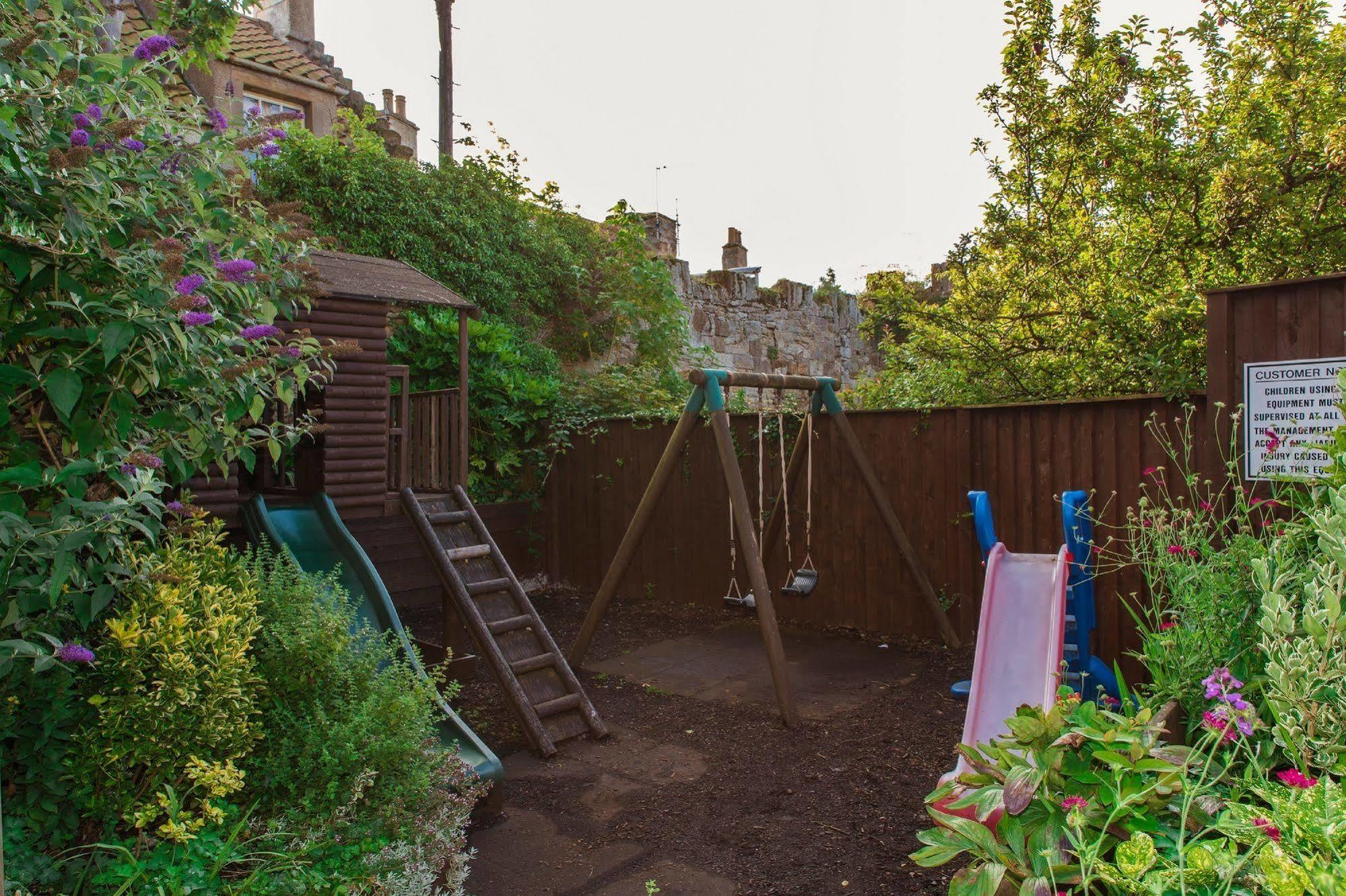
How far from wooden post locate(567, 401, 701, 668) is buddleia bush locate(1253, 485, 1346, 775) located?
408 cm

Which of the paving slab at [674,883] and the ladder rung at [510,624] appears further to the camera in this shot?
the ladder rung at [510,624]

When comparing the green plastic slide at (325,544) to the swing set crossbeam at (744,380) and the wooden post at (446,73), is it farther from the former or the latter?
the wooden post at (446,73)

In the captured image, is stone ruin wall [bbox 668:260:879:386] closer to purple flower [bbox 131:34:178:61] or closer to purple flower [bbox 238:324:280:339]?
purple flower [bbox 238:324:280:339]

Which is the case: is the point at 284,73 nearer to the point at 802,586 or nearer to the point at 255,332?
the point at 802,586

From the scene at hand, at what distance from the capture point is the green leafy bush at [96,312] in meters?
2.15

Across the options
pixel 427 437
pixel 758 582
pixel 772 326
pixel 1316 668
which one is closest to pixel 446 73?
pixel 772 326

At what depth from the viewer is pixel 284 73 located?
11406mm

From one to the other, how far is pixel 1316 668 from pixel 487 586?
4178mm

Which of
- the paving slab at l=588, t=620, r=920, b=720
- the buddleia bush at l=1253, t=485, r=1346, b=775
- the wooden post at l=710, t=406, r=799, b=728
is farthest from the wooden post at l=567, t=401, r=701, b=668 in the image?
the buddleia bush at l=1253, t=485, r=1346, b=775

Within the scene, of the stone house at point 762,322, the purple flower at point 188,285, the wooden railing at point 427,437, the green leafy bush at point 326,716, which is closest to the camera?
the purple flower at point 188,285

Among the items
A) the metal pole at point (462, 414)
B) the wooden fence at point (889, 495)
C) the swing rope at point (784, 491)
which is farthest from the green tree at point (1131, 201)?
the metal pole at point (462, 414)

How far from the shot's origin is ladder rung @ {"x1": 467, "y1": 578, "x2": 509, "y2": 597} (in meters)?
4.97

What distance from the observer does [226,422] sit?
9.02ft

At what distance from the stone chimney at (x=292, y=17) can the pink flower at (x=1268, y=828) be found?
51.7 feet
